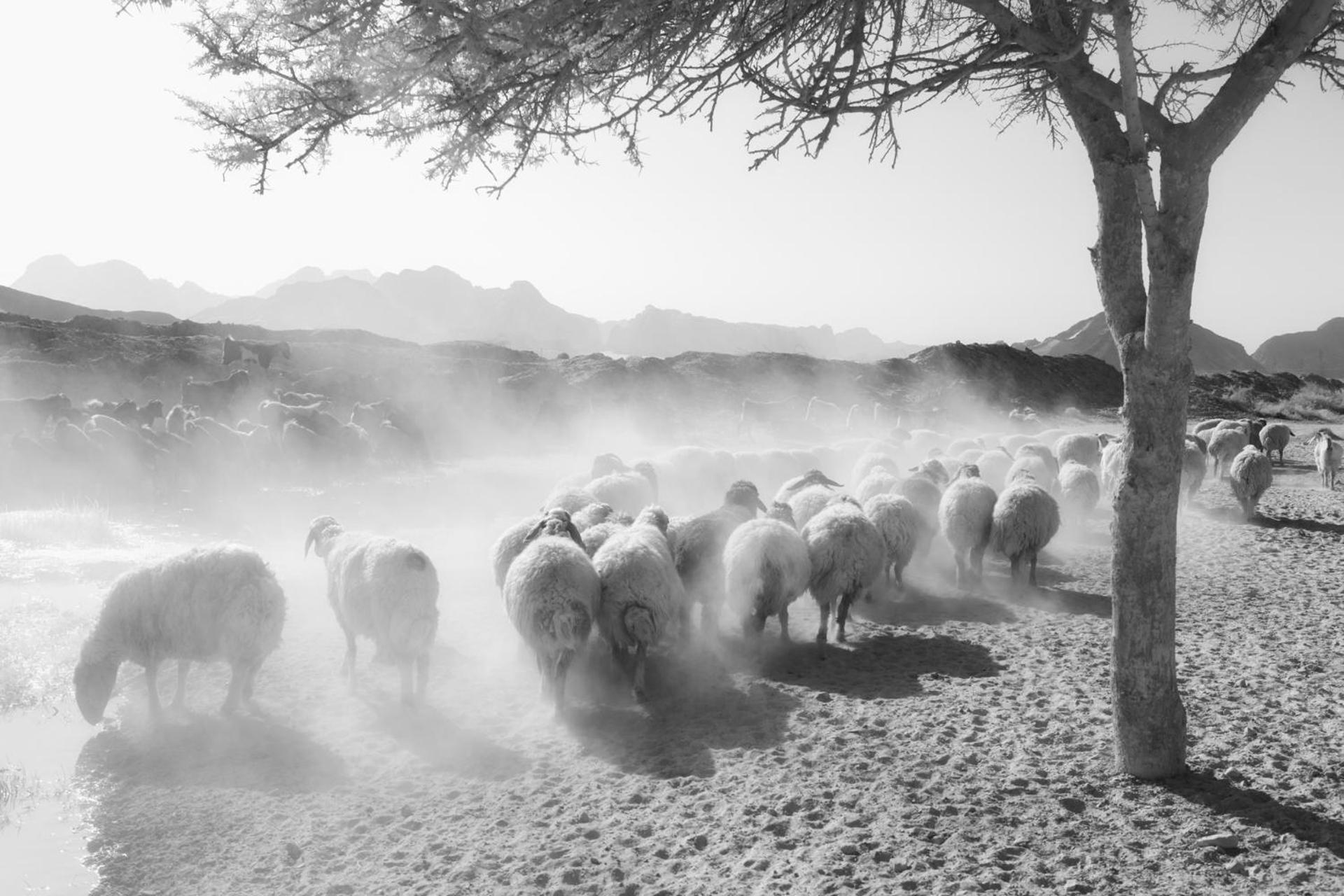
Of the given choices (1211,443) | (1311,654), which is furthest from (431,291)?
(1311,654)

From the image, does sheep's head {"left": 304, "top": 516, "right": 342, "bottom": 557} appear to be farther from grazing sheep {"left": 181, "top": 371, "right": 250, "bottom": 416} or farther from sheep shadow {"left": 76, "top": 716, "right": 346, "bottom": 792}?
grazing sheep {"left": 181, "top": 371, "right": 250, "bottom": 416}

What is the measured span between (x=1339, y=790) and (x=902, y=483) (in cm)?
794

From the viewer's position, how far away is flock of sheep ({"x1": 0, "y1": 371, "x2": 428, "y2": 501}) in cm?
1859

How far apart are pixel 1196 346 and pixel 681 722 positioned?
85.4 metres

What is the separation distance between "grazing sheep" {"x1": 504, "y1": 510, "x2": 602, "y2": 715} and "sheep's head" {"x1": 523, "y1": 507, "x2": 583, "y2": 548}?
0.61 meters

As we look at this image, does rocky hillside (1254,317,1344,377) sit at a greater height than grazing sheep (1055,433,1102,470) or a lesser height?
greater

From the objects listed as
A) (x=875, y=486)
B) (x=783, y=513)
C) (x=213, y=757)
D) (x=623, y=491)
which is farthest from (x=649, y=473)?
(x=213, y=757)

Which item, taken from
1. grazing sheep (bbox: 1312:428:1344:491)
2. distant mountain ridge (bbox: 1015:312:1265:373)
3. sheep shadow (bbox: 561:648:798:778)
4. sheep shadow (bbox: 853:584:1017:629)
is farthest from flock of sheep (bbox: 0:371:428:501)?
distant mountain ridge (bbox: 1015:312:1265:373)

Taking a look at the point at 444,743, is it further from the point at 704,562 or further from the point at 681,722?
the point at 704,562

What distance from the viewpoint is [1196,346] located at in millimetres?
76562

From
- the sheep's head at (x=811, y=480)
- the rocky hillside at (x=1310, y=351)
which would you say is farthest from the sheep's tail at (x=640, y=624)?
the rocky hillside at (x=1310, y=351)

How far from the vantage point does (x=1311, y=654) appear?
708 centimetres

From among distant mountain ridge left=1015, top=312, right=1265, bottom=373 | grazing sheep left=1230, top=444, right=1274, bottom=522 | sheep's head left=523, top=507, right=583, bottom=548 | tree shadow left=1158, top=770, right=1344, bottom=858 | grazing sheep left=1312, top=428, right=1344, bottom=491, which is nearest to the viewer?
tree shadow left=1158, top=770, right=1344, bottom=858

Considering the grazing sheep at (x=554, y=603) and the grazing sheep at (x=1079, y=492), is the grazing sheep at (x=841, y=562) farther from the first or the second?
the grazing sheep at (x=1079, y=492)
